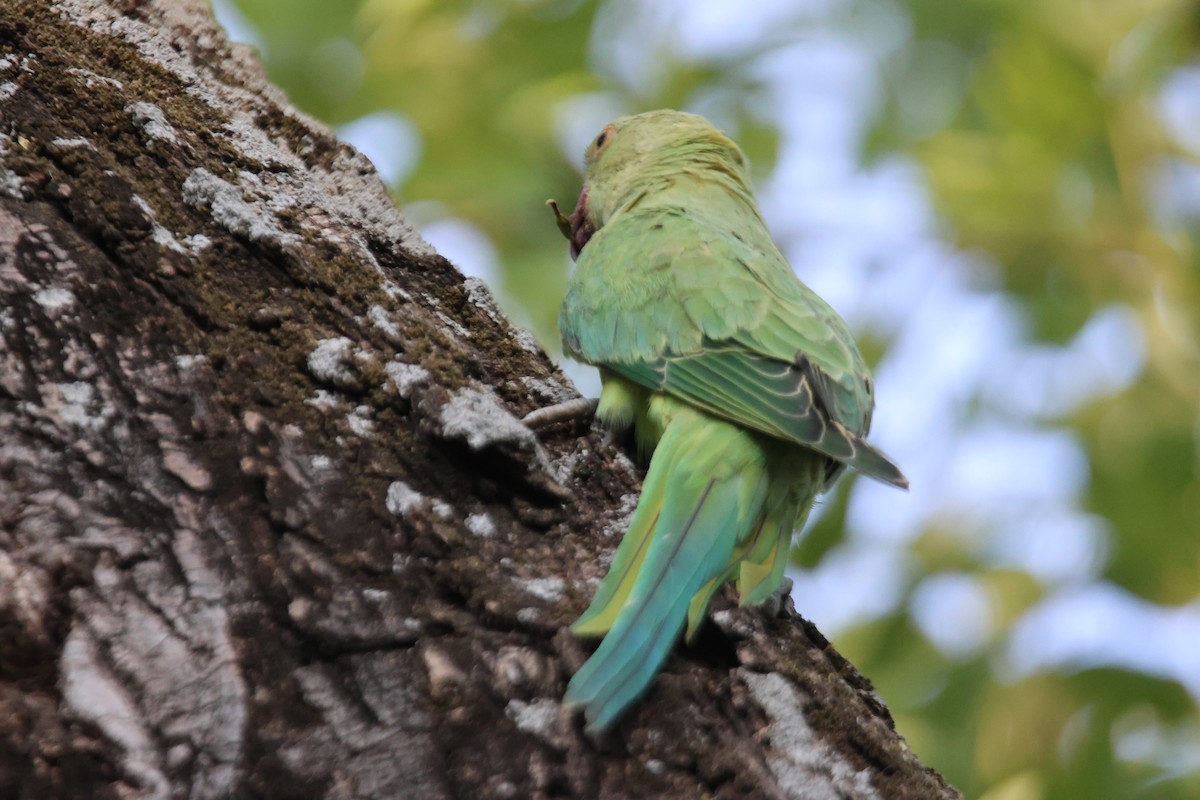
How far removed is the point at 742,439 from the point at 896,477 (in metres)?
0.38

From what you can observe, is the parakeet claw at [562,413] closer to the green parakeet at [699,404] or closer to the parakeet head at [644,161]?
the green parakeet at [699,404]

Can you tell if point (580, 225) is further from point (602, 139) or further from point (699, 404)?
point (699, 404)

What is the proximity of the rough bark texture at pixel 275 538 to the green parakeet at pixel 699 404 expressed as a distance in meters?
0.07

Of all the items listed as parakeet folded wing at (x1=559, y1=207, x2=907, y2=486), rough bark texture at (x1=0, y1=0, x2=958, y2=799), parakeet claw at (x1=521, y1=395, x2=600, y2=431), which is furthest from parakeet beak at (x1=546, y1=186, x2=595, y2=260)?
rough bark texture at (x1=0, y1=0, x2=958, y2=799)

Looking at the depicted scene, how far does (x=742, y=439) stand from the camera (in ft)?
7.91

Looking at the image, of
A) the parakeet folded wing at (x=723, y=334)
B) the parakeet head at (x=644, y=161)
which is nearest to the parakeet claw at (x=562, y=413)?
the parakeet folded wing at (x=723, y=334)

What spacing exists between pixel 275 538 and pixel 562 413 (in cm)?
79

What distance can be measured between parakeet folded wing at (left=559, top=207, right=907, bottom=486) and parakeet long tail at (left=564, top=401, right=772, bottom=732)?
104 mm

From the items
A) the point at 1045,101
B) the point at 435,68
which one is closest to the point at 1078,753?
the point at 1045,101

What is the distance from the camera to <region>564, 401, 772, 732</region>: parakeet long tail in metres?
1.58

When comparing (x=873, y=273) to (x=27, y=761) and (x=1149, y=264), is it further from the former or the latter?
(x=27, y=761)

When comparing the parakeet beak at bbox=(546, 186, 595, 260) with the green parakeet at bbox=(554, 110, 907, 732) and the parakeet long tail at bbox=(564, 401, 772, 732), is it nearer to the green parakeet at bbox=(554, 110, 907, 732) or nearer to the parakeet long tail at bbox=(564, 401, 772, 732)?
the green parakeet at bbox=(554, 110, 907, 732)

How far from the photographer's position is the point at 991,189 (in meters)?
4.37

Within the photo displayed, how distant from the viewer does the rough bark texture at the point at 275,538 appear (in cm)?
145
